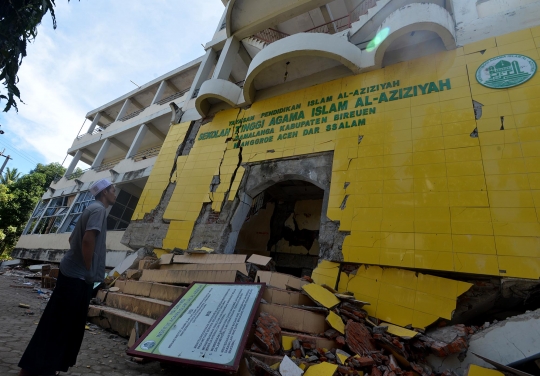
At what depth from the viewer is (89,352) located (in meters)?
2.87

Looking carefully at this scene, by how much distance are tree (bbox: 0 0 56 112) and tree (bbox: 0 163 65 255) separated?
19622mm

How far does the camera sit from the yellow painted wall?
3.65 metres

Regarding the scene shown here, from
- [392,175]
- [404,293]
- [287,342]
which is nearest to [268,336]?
[287,342]

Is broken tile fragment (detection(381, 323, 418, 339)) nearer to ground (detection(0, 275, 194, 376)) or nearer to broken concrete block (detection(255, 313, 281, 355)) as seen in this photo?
broken concrete block (detection(255, 313, 281, 355))

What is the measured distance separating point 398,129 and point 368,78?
1.78 meters

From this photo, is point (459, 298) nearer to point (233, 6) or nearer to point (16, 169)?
point (233, 6)

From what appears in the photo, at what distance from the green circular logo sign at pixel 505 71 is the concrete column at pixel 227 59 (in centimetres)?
753

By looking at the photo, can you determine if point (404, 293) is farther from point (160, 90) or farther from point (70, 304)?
point (160, 90)

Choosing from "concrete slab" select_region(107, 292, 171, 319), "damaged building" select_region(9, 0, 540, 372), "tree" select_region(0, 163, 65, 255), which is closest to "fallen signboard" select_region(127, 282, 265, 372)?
"concrete slab" select_region(107, 292, 171, 319)

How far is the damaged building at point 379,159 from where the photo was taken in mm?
3717

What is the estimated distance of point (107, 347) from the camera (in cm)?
316

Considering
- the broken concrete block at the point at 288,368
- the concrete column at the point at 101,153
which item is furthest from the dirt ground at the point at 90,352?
the concrete column at the point at 101,153

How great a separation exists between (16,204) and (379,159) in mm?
27113

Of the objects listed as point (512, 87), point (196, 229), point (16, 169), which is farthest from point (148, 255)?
point (16, 169)
